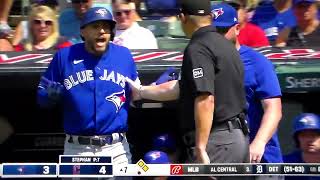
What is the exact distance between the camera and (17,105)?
579 cm

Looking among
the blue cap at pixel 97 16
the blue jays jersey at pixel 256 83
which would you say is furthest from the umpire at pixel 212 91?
the blue cap at pixel 97 16

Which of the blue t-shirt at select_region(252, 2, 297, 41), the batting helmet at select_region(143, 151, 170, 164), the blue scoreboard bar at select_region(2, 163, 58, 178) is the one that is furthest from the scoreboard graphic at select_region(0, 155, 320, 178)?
the blue t-shirt at select_region(252, 2, 297, 41)

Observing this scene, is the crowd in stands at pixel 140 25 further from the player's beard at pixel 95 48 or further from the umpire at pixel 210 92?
the umpire at pixel 210 92

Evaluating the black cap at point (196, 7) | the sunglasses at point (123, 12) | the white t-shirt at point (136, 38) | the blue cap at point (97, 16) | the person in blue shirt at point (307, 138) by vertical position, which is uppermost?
the black cap at point (196, 7)

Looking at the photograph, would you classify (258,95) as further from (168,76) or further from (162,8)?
(162,8)

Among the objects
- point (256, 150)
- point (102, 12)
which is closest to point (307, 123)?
point (256, 150)

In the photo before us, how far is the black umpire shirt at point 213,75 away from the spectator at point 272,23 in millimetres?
1716

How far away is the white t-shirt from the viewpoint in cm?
591

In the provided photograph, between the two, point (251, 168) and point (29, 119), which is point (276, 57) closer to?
point (251, 168)

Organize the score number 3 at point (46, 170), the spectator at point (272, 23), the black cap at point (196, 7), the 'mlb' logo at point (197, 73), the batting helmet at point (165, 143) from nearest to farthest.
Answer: the 'mlb' logo at point (197, 73)
the black cap at point (196, 7)
the score number 3 at point (46, 170)
the batting helmet at point (165, 143)
the spectator at point (272, 23)

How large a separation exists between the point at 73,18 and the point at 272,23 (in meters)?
1.57

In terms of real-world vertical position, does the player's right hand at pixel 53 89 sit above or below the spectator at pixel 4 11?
below

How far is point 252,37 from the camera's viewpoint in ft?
19.5

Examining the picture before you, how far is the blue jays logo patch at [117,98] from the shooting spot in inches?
192
